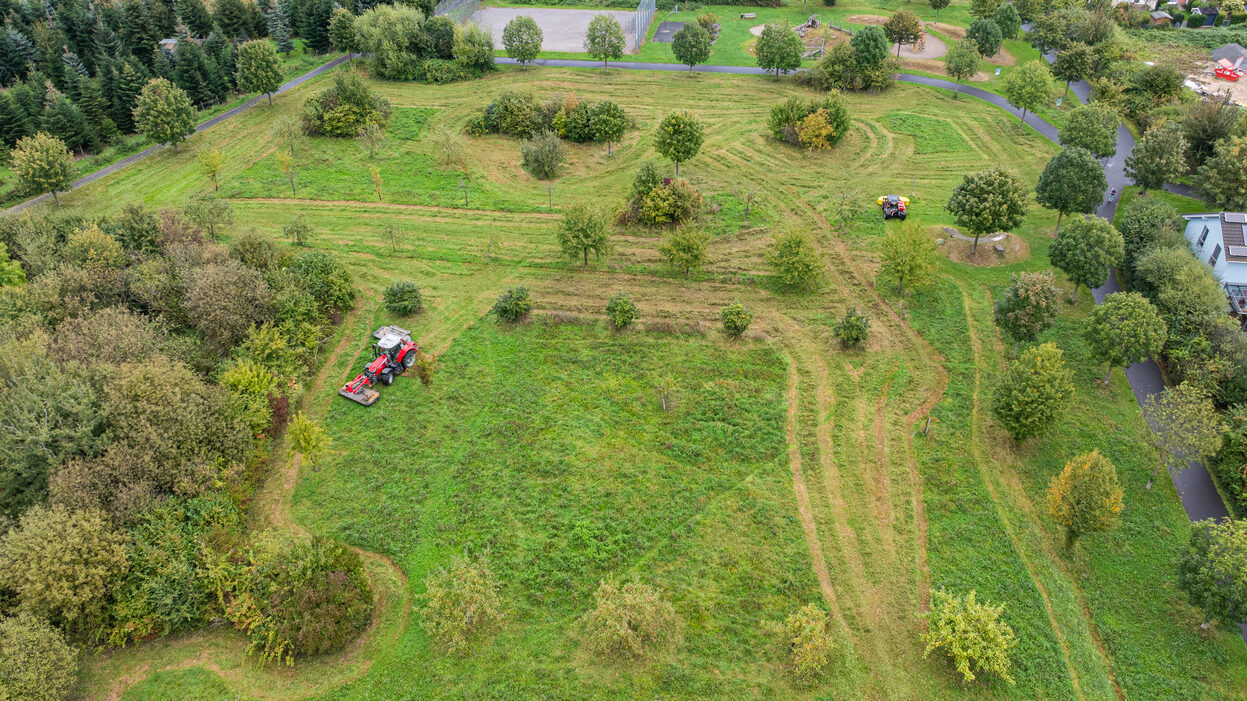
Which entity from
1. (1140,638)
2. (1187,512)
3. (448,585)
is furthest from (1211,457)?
(448,585)

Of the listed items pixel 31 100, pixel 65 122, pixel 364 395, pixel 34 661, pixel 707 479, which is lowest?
pixel 707 479

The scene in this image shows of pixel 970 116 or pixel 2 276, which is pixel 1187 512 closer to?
pixel 970 116

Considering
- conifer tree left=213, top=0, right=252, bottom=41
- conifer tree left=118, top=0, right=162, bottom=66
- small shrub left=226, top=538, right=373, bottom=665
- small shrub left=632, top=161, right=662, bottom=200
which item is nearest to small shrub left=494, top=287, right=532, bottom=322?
small shrub left=632, top=161, right=662, bottom=200

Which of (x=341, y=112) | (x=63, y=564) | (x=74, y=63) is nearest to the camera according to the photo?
(x=63, y=564)

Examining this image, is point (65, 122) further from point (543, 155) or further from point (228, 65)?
point (543, 155)

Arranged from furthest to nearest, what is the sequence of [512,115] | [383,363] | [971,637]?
[512,115]
[383,363]
[971,637]

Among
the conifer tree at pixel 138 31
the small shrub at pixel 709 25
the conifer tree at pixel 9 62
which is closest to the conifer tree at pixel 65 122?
the conifer tree at pixel 9 62

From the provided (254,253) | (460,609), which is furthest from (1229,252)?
(254,253)

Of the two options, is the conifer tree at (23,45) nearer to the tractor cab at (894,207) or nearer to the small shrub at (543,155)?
the small shrub at (543,155)
